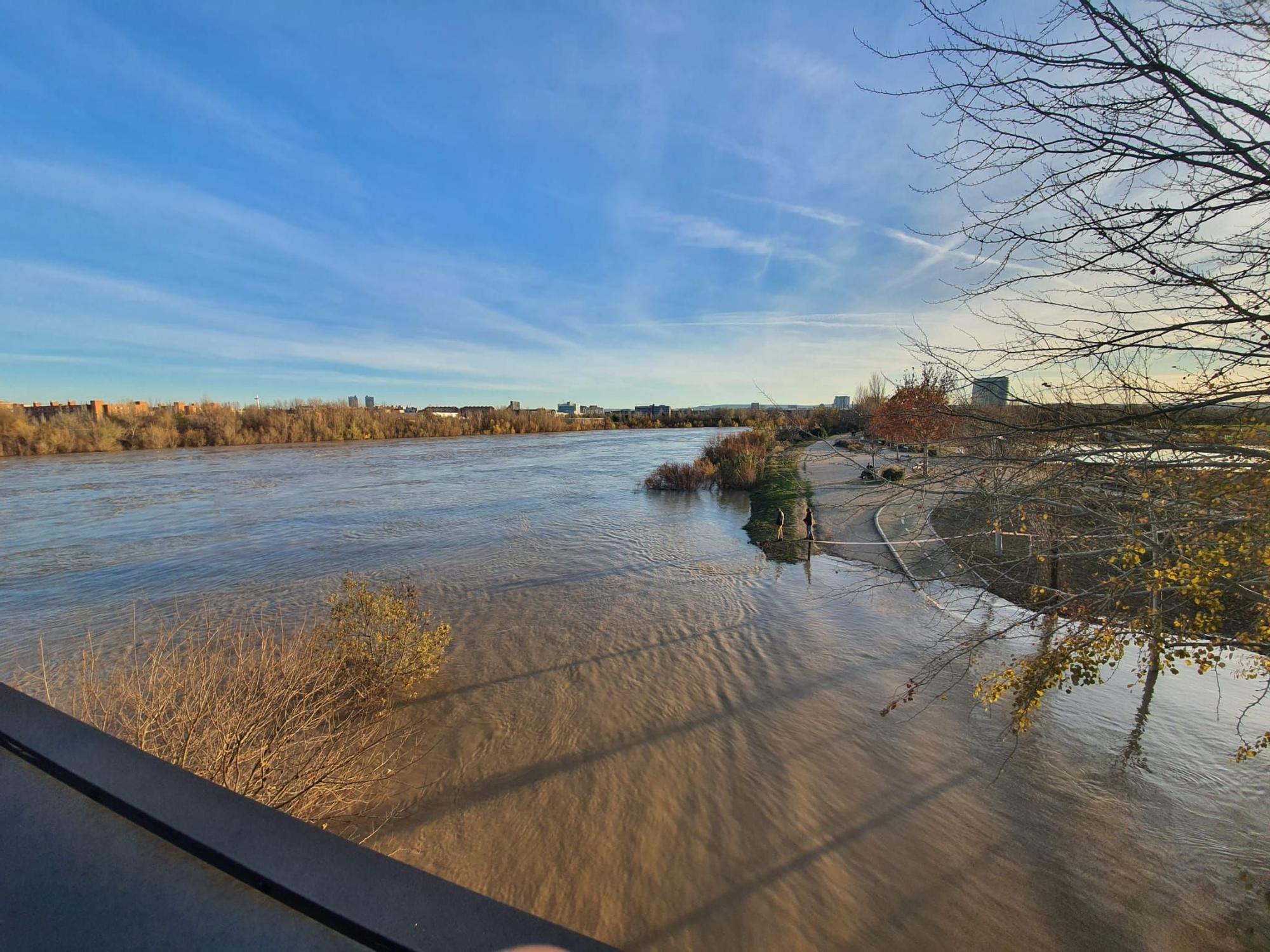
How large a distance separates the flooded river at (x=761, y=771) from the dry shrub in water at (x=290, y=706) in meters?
0.43

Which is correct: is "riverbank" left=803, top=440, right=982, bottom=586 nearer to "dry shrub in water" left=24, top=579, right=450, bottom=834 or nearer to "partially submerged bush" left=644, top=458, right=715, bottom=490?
"partially submerged bush" left=644, top=458, right=715, bottom=490

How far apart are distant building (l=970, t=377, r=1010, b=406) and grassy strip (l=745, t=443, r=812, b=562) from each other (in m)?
8.36

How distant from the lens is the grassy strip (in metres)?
12.5

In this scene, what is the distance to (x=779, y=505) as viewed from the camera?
1723cm

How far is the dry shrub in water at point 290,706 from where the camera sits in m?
3.27

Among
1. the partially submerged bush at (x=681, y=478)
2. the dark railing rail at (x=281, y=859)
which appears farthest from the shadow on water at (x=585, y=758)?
the partially submerged bush at (x=681, y=478)

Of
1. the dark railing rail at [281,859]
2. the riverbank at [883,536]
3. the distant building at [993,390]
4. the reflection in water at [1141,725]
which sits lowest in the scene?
the reflection in water at [1141,725]

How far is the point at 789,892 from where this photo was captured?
3.55 meters

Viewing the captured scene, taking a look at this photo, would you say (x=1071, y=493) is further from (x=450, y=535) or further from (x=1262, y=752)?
(x=450, y=535)

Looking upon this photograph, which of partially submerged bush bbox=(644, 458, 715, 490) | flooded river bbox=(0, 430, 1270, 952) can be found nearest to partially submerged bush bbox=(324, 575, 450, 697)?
flooded river bbox=(0, 430, 1270, 952)

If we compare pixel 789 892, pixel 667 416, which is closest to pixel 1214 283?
pixel 789 892

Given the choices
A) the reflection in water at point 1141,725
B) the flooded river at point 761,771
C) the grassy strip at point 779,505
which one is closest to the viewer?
the flooded river at point 761,771

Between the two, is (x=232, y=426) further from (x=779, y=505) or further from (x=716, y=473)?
(x=779, y=505)

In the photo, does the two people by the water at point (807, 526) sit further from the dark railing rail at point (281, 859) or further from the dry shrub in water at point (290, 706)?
the dark railing rail at point (281, 859)
